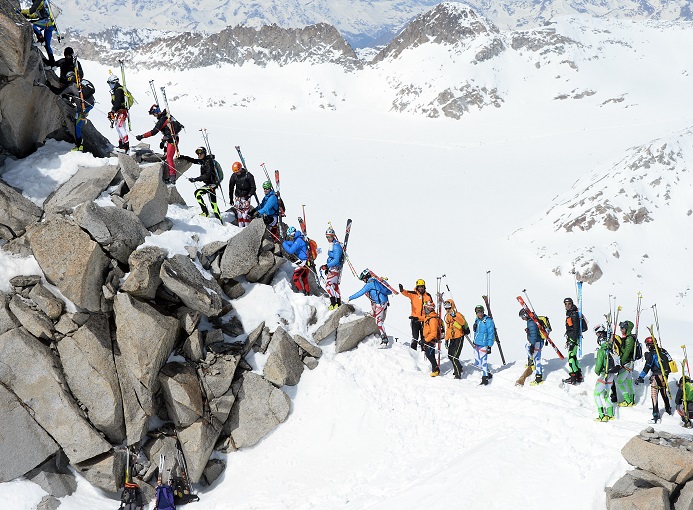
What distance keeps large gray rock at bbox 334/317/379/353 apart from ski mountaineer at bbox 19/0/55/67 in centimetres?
1176

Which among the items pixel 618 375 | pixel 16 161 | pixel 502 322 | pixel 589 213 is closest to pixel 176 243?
pixel 16 161

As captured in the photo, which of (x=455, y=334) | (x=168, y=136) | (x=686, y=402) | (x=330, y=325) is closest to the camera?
(x=686, y=402)

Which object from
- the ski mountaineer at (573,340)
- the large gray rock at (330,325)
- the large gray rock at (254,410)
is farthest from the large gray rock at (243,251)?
the ski mountaineer at (573,340)

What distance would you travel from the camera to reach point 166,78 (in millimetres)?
89812

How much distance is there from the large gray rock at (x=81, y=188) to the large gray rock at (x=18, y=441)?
4.52 m

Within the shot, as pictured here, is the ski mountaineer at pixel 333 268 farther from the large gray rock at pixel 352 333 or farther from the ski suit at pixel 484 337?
the ski suit at pixel 484 337

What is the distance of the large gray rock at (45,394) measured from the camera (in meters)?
12.4

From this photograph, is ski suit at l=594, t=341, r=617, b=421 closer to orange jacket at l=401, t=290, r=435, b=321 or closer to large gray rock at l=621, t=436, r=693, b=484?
large gray rock at l=621, t=436, r=693, b=484

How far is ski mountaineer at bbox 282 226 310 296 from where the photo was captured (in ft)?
53.7

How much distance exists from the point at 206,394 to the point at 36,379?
12.0 feet

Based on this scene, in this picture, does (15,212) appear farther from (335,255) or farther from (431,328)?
(431,328)

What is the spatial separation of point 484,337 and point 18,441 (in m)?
10.8

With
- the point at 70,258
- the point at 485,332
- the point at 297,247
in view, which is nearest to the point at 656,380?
the point at 485,332

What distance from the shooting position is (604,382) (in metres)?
12.5
